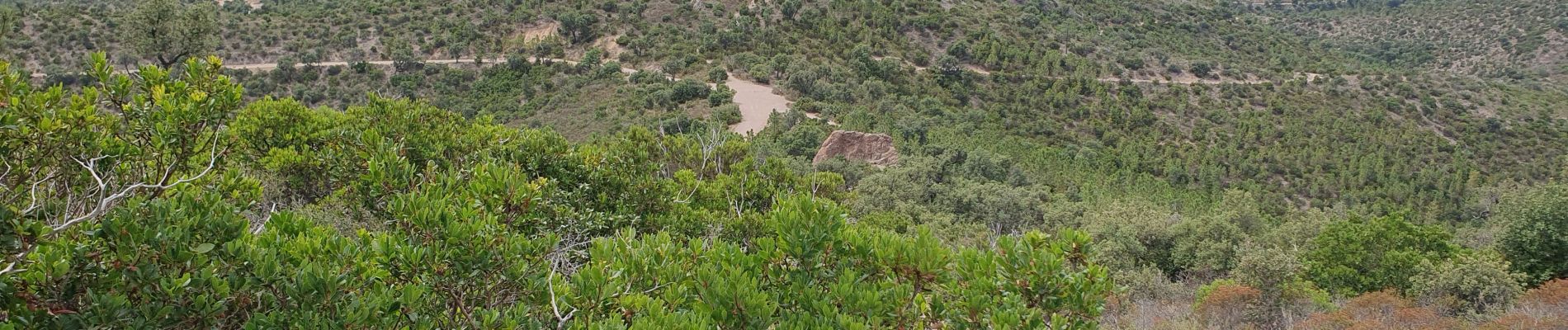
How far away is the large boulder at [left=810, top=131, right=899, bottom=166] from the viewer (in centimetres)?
3359

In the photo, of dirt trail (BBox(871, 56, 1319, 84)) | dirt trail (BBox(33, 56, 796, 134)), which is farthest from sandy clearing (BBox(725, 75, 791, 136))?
dirt trail (BBox(871, 56, 1319, 84))

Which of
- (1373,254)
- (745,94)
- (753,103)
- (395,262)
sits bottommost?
(745,94)

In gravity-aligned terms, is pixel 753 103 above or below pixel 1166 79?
above

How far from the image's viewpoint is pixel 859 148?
112 feet

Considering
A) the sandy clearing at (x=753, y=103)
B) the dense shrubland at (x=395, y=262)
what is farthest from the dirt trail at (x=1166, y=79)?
the dense shrubland at (x=395, y=262)

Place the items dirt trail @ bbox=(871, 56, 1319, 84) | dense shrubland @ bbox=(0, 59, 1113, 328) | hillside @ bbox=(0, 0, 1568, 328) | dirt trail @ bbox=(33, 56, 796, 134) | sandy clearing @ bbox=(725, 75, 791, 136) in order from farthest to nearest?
dirt trail @ bbox=(871, 56, 1319, 84)
dirt trail @ bbox=(33, 56, 796, 134)
sandy clearing @ bbox=(725, 75, 791, 136)
hillside @ bbox=(0, 0, 1568, 328)
dense shrubland @ bbox=(0, 59, 1113, 328)

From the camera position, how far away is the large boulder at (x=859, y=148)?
110ft

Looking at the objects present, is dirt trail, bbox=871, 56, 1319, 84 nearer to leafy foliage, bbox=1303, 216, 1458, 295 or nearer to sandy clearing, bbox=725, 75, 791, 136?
sandy clearing, bbox=725, 75, 791, 136

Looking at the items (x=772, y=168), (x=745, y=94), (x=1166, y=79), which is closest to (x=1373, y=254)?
(x=772, y=168)

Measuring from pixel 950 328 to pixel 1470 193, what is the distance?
54294mm

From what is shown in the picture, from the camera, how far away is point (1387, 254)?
17.4m

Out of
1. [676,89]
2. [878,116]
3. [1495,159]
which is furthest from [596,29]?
[1495,159]

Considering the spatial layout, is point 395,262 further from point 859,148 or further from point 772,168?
point 859,148

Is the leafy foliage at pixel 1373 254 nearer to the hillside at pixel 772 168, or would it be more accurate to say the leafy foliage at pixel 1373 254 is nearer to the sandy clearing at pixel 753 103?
the hillside at pixel 772 168
